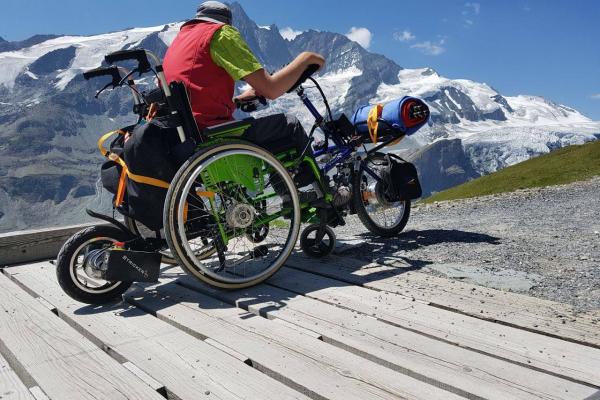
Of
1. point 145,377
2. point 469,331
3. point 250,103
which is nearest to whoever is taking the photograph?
point 145,377

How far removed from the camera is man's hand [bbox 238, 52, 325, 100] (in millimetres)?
5215

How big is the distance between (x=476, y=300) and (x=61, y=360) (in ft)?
10.5

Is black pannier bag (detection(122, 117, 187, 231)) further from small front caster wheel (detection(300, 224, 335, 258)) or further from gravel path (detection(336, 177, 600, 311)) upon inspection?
gravel path (detection(336, 177, 600, 311))

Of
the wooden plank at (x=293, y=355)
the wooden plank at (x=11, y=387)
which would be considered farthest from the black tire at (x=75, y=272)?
the wooden plank at (x=11, y=387)

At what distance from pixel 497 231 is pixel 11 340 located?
6809mm

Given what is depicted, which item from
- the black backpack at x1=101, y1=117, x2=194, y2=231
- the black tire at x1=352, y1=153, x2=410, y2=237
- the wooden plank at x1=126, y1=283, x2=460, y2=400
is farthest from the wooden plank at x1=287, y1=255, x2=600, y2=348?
the black backpack at x1=101, y1=117, x2=194, y2=231

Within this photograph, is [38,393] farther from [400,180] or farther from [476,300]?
[400,180]

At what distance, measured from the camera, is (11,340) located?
3.95 metres

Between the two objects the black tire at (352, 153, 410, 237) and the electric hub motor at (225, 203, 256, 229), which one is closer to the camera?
the electric hub motor at (225, 203, 256, 229)

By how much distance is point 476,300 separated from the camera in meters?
4.42

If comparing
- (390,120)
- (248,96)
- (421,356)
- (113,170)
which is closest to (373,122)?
(390,120)

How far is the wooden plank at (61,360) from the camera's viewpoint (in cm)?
308

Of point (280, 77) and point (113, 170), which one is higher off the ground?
point (280, 77)

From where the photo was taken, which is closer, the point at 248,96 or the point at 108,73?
the point at 108,73
